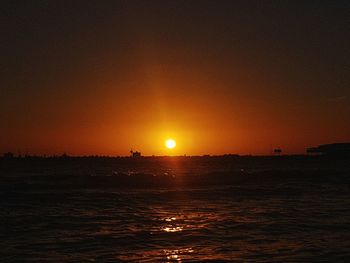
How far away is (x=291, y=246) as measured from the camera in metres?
13.7

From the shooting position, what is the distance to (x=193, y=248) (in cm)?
1358

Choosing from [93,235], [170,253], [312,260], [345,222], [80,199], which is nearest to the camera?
[312,260]

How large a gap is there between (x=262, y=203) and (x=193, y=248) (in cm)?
1306

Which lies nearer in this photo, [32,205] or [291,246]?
[291,246]

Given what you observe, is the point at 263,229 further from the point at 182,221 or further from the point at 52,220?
the point at 52,220

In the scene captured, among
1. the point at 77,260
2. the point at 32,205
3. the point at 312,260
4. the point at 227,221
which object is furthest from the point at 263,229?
the point at 32,205

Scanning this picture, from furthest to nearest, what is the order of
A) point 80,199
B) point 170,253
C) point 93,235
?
point 80,199, point 93,235, point 170,253

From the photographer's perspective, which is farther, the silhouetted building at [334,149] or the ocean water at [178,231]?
the silhouetted building at [334,149]

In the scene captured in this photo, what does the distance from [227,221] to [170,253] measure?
597cm

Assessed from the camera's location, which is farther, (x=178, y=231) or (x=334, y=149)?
(x=334, y=149)

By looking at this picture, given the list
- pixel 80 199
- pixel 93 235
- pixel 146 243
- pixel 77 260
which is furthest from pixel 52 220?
pixel 80 199

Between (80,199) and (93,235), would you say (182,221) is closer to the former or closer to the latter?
(93,235)

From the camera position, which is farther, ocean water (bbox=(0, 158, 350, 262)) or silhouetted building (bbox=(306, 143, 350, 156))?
silhouetted building (bbox=(306, 143, 350, 156))

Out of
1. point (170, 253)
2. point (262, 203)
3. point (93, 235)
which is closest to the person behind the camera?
point (170, 253)
